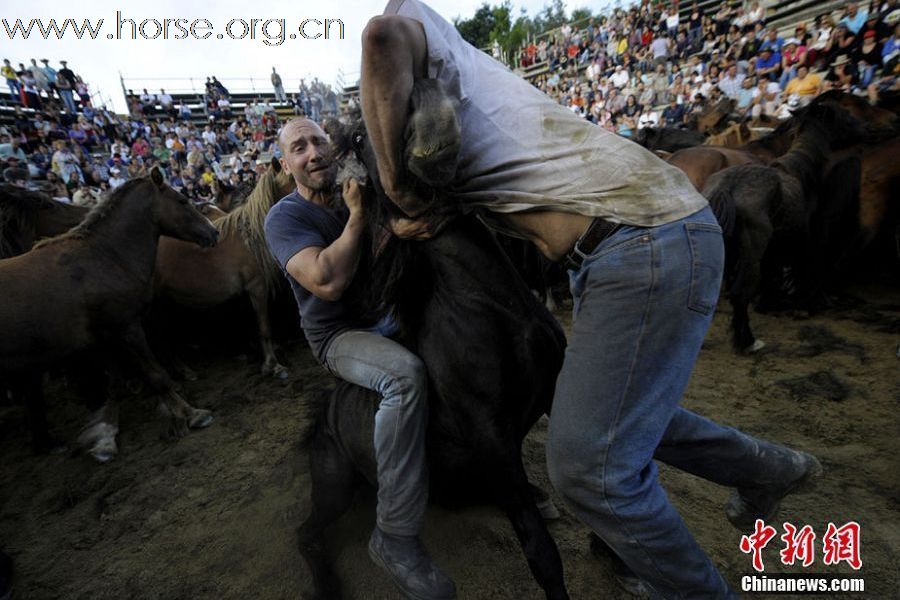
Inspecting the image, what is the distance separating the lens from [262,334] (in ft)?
17.0

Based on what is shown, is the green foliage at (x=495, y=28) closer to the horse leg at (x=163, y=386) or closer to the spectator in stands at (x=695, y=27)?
the spectator in stands at (x=695, y=27)

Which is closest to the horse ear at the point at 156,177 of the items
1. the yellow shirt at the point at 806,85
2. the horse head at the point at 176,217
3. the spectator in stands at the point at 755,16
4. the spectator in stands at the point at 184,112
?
the horse head at the point at 176,217

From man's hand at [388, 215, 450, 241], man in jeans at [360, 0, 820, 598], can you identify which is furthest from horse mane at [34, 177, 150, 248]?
man in jeans at [360, 0, 820, 598]

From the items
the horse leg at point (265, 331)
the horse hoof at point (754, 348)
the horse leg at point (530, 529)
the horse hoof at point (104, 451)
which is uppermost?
the horse leg at point (530, 529)

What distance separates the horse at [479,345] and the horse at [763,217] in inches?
118

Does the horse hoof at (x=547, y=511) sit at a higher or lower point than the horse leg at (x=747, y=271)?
lower

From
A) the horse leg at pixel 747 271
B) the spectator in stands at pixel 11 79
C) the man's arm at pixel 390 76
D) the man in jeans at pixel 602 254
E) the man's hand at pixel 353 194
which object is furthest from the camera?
the spectator in stands at pixel 11 79

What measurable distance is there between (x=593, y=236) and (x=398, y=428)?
3.75 feet

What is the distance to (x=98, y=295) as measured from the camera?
12.5ft

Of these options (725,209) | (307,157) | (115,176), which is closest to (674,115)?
(725,209)

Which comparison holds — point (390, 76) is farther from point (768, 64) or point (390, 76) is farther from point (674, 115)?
point (768, 64)

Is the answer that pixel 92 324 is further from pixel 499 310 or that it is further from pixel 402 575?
pixel 499 310

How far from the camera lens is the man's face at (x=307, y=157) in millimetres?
2463

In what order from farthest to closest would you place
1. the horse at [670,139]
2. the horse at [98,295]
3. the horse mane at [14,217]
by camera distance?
1. the horse at [670,139]
2. the horse mane at [14,217]
3. the horse at [98,295]
